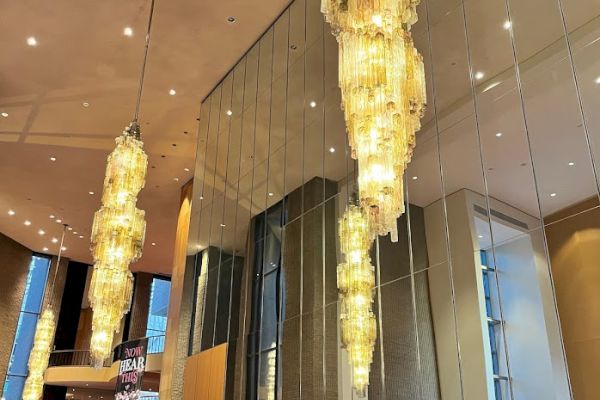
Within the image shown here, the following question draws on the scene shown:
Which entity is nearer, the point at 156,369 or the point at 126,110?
the point at 126,110

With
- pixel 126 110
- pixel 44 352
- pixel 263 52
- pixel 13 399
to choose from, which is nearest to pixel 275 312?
pixel 263 52

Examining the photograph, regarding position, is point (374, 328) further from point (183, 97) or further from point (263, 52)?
point (183, 97)

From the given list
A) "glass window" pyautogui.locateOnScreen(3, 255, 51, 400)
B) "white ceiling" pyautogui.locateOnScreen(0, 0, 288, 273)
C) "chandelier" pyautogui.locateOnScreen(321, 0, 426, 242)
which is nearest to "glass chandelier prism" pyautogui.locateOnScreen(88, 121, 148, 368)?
"white ceiling" pyautogui.locateOnScreen(0, 0, 288, 273)

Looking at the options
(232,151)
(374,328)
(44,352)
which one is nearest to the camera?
(374,328)

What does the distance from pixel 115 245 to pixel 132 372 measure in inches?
333

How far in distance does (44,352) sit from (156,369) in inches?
204

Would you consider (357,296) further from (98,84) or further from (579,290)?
(98,84)

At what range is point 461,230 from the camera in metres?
6.00

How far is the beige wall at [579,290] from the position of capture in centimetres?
461

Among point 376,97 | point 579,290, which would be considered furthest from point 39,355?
point 579,290

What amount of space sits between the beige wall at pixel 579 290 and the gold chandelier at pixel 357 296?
2153 millimetres

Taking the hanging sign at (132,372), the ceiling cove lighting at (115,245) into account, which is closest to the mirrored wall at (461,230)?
the ceiling cove lighting at (115,245)

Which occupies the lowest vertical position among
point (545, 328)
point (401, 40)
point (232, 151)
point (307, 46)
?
point (545, 328)

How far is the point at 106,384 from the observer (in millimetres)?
22516
